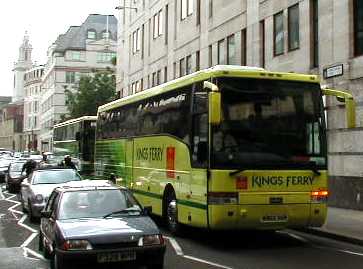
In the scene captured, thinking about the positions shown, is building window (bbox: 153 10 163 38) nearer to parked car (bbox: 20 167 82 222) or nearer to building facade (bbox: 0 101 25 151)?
parked car (bbox: 20 167 82 222)

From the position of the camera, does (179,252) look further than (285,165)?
No

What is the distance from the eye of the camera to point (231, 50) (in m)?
30.3

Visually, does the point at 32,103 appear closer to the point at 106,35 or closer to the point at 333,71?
the point at 106,35

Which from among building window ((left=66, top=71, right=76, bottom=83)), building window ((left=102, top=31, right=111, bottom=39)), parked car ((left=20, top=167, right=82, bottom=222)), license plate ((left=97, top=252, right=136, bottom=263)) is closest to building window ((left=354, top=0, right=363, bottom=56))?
parked car ((left=20, top=167, right=82, bottom=222))

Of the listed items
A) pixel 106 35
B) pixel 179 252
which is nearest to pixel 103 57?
pixel 106 35

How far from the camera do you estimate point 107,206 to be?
10.3 m

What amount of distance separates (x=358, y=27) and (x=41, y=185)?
35.7ft

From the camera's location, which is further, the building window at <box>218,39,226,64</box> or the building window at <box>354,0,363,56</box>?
the building window at <box>218,39,226,64</box>

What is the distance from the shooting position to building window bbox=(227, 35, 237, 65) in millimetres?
29828

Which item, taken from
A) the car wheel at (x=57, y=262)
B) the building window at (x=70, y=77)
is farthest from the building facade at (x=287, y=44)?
the building window at (x=70, y=77)

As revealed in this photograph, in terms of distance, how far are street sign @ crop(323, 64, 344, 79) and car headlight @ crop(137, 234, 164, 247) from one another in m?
13.1

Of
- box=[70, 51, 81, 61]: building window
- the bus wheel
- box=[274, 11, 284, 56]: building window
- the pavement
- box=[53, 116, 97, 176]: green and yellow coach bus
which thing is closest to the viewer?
the pavement

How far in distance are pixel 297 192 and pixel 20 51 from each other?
18971 cm

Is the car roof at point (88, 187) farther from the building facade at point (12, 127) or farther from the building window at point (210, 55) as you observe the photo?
the building facade at point (12, 127)
